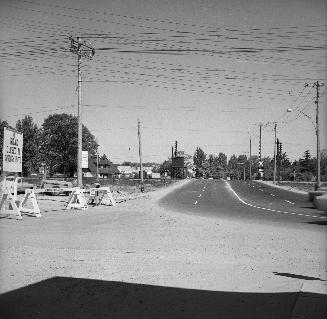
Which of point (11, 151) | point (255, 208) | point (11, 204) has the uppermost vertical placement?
point (11, 151)

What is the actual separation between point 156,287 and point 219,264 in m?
2.08

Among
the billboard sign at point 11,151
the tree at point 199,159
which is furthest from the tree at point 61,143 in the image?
the tree at point 199,159

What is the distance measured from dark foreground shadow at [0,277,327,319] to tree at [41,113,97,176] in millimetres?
77803

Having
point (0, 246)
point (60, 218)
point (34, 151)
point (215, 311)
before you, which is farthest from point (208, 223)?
point (34, 151)

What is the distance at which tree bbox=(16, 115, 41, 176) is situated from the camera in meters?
76.9

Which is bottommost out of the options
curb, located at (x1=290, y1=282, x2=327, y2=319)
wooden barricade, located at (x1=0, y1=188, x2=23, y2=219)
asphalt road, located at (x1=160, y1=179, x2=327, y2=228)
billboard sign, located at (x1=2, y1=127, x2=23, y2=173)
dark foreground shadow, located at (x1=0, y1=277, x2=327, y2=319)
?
asphalt road, located at (x1=160, y1=179, x2=327, y2=228)

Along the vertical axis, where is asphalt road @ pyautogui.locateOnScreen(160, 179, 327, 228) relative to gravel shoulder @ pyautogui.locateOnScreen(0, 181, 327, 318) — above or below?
below

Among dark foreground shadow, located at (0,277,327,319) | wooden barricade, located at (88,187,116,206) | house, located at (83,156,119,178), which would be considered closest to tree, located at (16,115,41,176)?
house, located at (83,156,119,178)

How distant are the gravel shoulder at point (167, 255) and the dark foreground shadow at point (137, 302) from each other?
0.30m

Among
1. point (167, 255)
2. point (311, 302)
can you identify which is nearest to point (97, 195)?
point (167, 255)

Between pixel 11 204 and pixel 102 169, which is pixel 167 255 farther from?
pixel 102 169

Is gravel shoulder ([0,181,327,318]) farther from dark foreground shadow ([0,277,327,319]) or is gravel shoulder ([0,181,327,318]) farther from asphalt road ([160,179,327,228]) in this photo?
asphalt road ([160,179,327,228])

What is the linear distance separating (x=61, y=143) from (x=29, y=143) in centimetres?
805

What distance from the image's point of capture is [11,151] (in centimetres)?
1358
